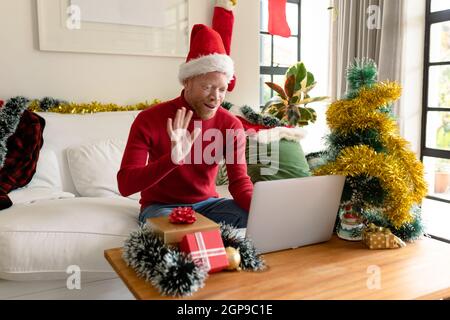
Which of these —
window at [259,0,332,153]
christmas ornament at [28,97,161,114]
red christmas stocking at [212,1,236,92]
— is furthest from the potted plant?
christmas ornament at [28,97,161,114]

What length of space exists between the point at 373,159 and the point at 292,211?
32 cm

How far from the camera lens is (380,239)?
1305mm

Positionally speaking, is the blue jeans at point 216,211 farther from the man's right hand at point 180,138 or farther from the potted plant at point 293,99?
the potted plant at point 293,99

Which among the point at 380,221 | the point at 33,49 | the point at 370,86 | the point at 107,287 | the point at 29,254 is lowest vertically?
the point at 107,287

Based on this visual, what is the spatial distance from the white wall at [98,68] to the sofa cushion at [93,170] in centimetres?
53

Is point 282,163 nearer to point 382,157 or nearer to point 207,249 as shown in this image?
point 382,157

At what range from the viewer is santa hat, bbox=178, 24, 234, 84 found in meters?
1.57

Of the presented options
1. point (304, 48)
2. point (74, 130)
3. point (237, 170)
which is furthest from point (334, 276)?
point (304, 48)

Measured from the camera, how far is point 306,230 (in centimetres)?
130

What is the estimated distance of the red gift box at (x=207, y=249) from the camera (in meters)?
1.07

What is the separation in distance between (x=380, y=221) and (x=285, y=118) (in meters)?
1.73

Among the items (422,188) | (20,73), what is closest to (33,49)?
(20,73)

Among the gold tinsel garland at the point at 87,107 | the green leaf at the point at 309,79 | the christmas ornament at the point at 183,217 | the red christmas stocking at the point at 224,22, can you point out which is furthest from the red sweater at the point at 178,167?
the green leaf at the point at 309,79
